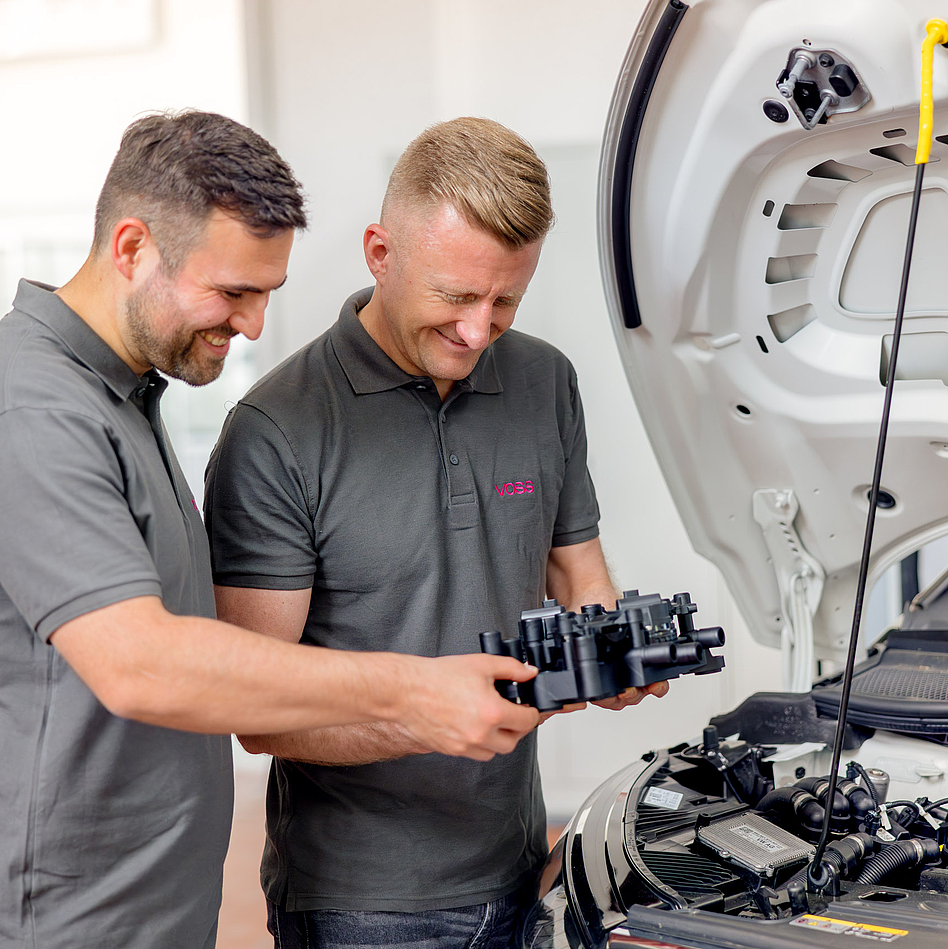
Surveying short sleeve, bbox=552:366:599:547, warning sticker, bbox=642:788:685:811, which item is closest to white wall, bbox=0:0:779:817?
short sleeve, bbox=552:366:599:547

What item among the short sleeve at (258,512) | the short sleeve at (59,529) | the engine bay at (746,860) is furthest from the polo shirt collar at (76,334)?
the engine bay at (746,860)

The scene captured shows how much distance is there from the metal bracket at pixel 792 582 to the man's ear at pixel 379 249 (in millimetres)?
780

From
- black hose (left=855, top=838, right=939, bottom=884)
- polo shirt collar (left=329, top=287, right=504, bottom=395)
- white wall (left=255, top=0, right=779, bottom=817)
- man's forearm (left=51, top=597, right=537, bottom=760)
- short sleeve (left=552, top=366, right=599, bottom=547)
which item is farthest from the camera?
white wall (left=255, top=0, right=779, bottom=817)

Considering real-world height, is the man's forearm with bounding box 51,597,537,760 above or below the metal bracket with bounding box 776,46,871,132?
below

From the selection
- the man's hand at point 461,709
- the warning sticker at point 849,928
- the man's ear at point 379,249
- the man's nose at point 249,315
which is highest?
the man's ear at point 379,249

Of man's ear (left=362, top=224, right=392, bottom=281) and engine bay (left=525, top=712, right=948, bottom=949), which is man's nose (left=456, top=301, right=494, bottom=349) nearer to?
man's ear (left=362, top=224, right=392, bottom=281)

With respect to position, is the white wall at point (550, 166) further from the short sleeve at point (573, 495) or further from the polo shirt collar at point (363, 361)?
the polo shirt collar at point (363, 361)

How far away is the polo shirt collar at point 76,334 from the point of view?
1022mm

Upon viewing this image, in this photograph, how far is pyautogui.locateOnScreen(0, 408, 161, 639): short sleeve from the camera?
2.90 feet

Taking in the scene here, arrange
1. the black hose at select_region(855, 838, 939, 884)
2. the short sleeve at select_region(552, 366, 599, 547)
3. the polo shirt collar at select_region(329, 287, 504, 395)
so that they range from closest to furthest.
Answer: the black hose at select_region(855, 838, 939, 884) < the polo shirt collar at select_region(329, 287, 504, 395) < the short sleeve at select_region(552, 366, 599, 547)

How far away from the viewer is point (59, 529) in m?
0.89

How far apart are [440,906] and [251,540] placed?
0.58 meters

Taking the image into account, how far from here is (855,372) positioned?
1499 mm

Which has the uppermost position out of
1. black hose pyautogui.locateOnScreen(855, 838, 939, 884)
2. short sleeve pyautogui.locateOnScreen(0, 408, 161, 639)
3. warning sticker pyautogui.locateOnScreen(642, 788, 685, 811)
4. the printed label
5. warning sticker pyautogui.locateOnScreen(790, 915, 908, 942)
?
short sleeve pyautogui.locateOnScreen(0, 408, 161, 639)
